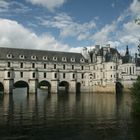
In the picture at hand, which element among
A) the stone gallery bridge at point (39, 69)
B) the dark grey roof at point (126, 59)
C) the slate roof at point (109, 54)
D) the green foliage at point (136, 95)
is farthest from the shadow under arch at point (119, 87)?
the green foliage at point (136, 95)

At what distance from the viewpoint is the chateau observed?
90.0 meters

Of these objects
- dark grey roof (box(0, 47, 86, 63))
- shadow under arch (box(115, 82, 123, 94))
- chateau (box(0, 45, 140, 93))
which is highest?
dark grey roof (box(0, 47, 86, 63))

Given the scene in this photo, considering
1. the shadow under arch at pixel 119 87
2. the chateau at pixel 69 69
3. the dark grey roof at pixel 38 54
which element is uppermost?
the dark grey roof at pixel 38 54

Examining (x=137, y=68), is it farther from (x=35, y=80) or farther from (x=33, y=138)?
(x=33, y=138)

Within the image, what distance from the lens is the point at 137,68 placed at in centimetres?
10644

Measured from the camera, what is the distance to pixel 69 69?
10194cm

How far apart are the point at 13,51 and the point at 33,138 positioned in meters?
73.6

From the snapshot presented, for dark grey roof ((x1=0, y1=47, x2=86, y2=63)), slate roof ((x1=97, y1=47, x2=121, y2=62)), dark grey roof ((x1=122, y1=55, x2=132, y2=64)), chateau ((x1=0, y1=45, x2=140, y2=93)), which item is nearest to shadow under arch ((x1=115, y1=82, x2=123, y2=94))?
chateau ((x1=0, y1=45, x2=140, y2=93))

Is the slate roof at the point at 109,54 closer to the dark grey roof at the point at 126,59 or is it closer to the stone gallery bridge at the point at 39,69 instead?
the dark grey roof at the point at 126,59

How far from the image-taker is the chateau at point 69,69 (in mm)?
90000

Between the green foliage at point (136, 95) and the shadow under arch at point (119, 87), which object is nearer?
the green foliage at point (136, 95)

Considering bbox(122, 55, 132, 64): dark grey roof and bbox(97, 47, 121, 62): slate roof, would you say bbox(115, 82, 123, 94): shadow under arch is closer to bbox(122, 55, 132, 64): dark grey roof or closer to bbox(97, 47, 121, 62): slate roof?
bbox(97, 47, 121, 62): slate roof

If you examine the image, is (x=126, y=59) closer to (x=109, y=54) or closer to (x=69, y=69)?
(x=109, y=54)

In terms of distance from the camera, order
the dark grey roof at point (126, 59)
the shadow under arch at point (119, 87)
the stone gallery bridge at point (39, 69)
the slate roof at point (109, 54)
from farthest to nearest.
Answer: the dark grey roof at point (126, 59), the slate roof at point (109, 54), the shadow under arch at point (119, 87), the stone gallery bridge at point (39, 69)
